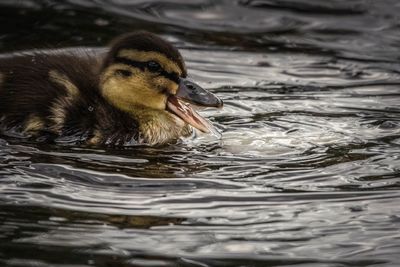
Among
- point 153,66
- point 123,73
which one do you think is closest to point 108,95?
point 123,73

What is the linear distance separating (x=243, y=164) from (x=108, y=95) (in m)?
0.75

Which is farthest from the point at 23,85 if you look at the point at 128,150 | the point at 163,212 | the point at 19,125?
the point at 163,212

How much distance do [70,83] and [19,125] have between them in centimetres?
27

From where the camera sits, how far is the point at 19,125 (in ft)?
14.0

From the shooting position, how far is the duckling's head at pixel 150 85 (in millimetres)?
4465

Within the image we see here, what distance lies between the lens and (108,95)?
4.54 m

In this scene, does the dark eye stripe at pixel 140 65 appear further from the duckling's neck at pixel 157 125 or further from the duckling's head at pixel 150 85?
the duckling's neck at pixel 157 125

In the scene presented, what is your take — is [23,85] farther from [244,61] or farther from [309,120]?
[244,61]

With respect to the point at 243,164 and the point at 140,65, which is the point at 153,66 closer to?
the point at 140,65

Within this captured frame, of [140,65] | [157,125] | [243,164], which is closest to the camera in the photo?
[243,164]

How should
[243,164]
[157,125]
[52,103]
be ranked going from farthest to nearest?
[157,125]
[52,103]
[243,164]

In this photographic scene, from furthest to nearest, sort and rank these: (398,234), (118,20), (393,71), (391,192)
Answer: (118,20) → (393,71) → (391,192) → (398,234)

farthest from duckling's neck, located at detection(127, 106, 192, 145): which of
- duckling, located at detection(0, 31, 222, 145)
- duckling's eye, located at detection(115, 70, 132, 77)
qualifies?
duckling's eye, located at detection(115, 70, 132, 77)

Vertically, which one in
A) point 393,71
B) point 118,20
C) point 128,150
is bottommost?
point 128,150
